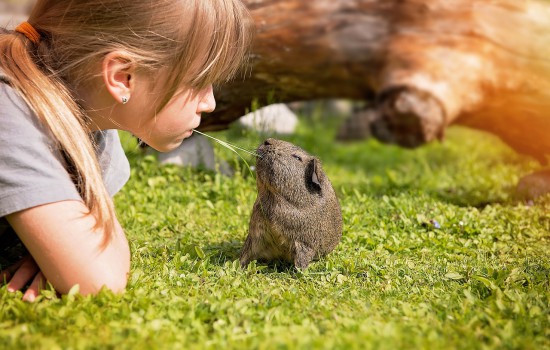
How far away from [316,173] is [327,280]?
62 centimetres

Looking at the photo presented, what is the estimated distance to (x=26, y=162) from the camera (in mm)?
2799

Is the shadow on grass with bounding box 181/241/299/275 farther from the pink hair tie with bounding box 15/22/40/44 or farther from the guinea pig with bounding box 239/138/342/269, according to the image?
the pink hair tie with bounding box 15/22/40/44

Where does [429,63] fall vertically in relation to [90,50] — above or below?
below

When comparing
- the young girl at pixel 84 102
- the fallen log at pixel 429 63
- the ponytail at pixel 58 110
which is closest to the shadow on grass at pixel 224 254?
the young girl at pixel 84 102

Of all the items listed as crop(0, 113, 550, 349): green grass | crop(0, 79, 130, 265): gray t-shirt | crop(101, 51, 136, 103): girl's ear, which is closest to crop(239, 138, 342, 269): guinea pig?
crop(0, 113, 550, 349): green grass

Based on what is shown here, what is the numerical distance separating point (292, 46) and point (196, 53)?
2696mm

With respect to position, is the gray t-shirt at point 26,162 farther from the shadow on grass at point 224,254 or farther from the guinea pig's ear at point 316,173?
the guinea pig's ear at point 316,173

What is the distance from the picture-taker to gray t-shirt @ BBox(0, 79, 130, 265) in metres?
2.75

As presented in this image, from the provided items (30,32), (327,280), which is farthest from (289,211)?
(30,32)

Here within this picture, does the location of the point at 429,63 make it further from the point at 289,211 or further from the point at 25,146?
the point at 25,146

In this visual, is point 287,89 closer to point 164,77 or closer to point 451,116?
point 451,116

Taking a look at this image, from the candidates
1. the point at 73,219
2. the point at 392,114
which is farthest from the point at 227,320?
the point at 392,114

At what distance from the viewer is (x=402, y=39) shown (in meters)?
6.36

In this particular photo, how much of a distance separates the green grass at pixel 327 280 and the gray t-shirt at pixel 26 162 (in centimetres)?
45
